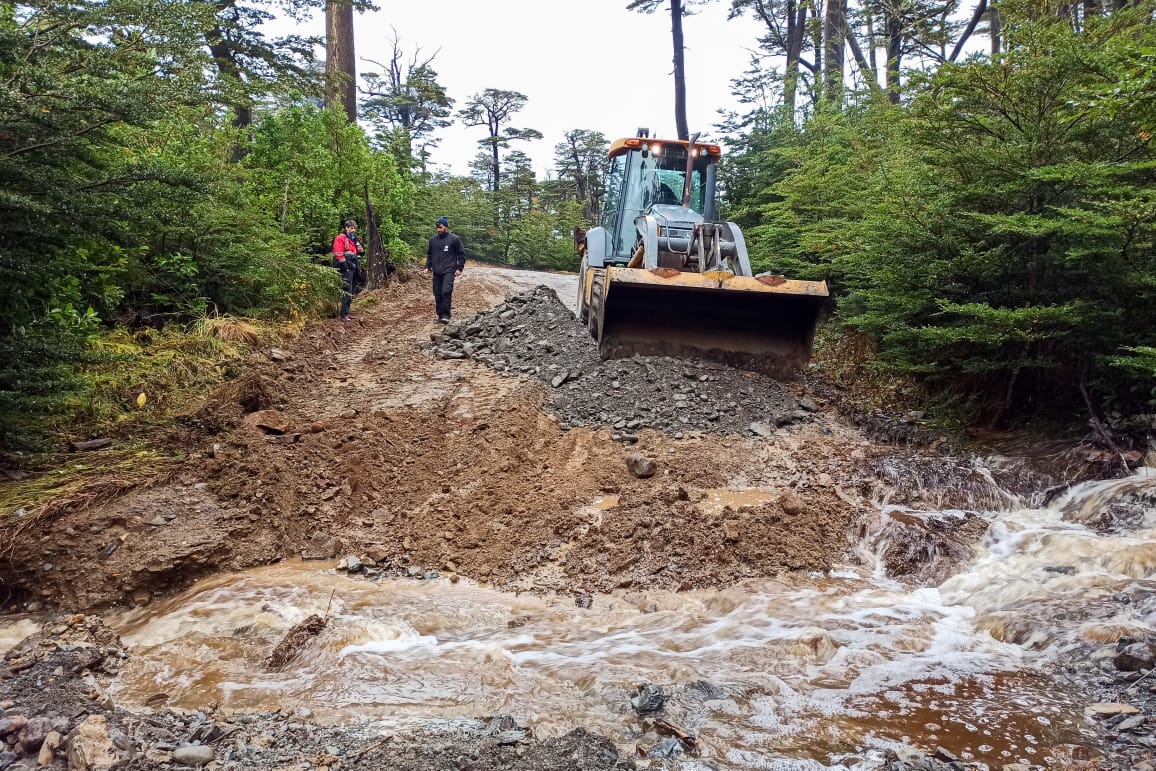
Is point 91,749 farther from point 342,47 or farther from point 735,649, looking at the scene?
point 342,47

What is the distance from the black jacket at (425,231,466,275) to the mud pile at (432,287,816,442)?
83.2 inches

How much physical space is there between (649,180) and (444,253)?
10.8ft

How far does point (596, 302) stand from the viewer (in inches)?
337

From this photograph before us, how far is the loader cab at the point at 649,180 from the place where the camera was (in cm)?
971

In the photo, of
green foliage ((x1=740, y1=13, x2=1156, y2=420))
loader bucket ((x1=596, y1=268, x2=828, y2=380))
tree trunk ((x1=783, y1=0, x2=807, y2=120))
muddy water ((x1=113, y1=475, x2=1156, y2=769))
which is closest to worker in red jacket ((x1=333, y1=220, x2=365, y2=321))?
loader bucket ((x1=596, y1=268, x2=828, y2=380))

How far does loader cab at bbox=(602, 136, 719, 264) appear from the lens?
971 cm

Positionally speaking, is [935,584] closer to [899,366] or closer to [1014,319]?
[1014,319]

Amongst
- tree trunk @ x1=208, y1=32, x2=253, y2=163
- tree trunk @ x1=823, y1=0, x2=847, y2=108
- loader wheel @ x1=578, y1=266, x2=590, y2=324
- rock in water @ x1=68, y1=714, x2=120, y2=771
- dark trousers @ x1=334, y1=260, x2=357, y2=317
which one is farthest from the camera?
tree trunk @ x1=823, y1=0, x2=847, y2=108

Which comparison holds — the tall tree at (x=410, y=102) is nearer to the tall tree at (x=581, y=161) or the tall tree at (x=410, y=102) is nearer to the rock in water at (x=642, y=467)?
the tall tree at (x=581, y=161)

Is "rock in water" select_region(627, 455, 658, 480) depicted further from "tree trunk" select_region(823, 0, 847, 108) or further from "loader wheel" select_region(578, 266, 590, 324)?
"tree trunk" select_region(823, 0, 847, 108)

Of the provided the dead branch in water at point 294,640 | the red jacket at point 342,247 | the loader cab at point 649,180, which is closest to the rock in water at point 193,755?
the dead branch in water at point 294,640

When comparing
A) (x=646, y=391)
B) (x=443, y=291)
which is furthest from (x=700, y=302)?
(x=443, y=291)

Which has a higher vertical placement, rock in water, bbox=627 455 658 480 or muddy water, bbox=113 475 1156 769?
rock in water, bbox=627 455 658 480

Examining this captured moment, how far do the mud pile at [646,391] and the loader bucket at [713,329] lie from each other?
0.26 meters
